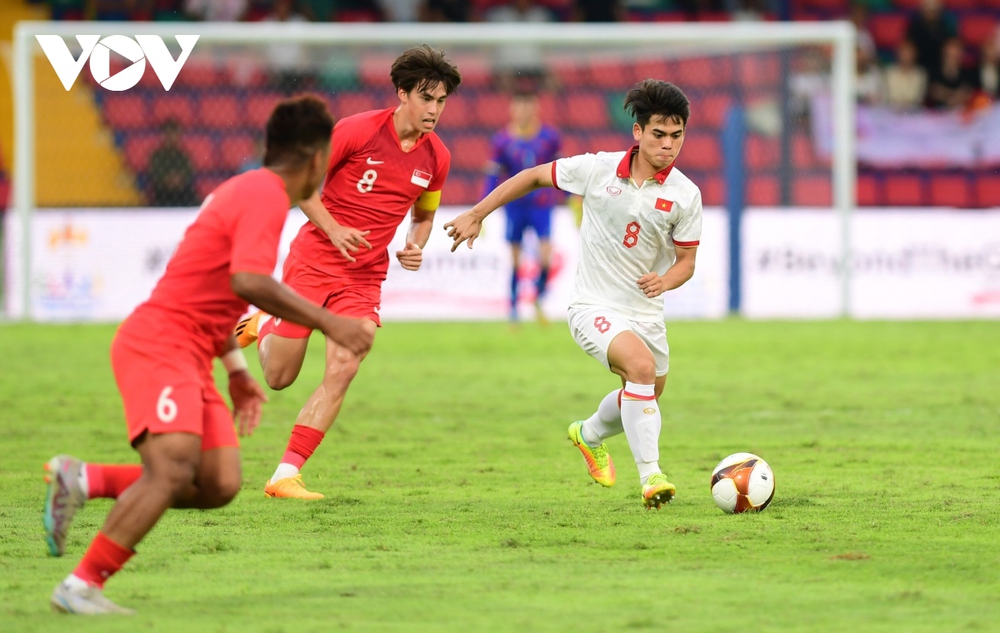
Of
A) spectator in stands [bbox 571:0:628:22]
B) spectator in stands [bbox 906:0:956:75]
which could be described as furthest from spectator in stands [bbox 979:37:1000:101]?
spectator in stands [bbox 571:0:628:22]

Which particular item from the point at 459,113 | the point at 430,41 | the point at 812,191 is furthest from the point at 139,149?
the point at 812,191

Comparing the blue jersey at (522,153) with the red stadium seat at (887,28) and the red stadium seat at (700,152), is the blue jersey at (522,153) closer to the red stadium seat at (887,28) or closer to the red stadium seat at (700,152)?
the red stadium seat at (700,152)

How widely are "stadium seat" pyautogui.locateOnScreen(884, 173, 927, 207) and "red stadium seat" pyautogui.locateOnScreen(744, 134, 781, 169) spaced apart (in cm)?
217

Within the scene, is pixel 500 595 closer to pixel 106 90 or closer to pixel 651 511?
pixel 651 511

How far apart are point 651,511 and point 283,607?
2272mm

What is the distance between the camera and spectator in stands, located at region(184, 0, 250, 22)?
833 inches

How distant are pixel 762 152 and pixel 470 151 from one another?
13.4 feet

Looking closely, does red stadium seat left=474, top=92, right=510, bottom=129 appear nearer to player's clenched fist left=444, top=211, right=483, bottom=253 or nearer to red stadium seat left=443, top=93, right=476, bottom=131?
red stadium seat left=443, top=93, right=476, bottom=131

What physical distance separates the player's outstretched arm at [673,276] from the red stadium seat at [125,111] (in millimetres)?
13906

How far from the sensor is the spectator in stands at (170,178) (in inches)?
723

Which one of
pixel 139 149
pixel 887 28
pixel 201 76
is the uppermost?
pixel 887 28

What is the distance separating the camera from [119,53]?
16.6 m

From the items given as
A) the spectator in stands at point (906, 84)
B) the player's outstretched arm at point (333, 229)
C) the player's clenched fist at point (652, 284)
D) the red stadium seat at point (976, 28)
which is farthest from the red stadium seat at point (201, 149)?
the player's clenched fist at point (652, 284)

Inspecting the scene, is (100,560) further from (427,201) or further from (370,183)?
(427,201)
